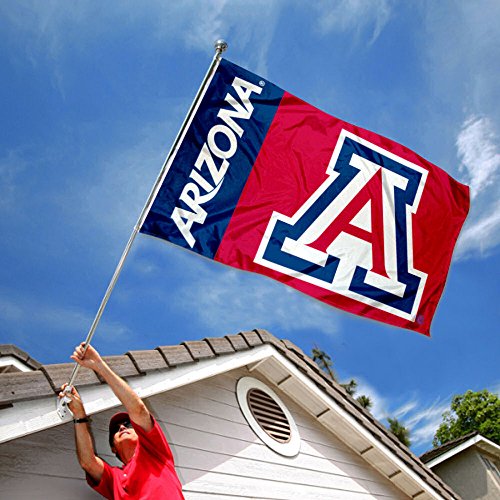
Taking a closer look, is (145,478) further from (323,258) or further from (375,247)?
(375,247)

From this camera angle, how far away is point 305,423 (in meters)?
5.63

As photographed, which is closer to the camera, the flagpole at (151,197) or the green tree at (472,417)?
the flagpole at (151,197)

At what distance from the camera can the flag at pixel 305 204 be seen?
372cm

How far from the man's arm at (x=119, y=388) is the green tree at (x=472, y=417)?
39896mm

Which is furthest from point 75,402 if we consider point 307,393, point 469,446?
point 469,446

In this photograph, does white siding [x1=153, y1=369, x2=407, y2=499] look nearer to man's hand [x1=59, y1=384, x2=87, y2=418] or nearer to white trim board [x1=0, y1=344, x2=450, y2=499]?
white trim board [x1=0, y1=344, x2=450, y2=499]

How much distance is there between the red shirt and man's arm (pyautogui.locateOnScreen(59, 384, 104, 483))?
0.05m

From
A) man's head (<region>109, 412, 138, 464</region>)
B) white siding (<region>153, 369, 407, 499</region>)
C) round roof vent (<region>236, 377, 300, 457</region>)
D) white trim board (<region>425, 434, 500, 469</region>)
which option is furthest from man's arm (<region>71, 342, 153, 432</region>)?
white trim board (<region>425, 434, 500, 469</region>)

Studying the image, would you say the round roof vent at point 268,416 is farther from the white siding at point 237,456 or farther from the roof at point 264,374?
the roof at point 264,374

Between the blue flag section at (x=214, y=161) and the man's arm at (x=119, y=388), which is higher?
the blue flag section at (x=214, y=161)

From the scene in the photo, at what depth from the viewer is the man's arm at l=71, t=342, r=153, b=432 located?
2.88m

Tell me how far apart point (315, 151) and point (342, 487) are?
3629mm

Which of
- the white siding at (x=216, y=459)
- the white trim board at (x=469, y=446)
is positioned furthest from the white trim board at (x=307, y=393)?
the white trim board at (x=469, y=446)

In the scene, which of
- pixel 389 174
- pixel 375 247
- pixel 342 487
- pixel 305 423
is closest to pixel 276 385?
pixel 305 423
